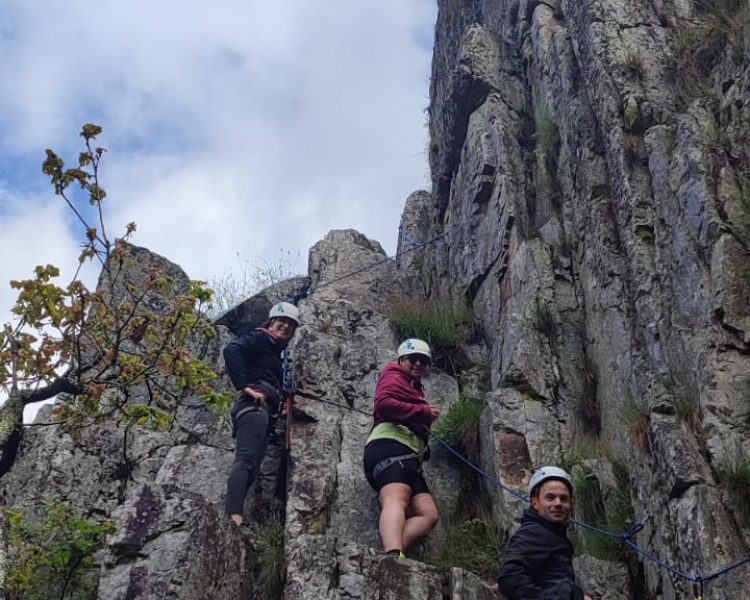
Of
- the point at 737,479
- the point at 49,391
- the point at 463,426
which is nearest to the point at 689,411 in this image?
the point at 737,479

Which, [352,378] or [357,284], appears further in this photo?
[357,284]

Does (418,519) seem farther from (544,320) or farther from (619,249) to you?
(619,249)

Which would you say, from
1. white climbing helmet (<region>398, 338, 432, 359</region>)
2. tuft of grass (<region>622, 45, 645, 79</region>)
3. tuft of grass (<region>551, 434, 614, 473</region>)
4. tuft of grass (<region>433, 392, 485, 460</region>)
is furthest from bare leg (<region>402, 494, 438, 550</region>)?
tuft of grass (<region>622, 45, 645, 79</region>)

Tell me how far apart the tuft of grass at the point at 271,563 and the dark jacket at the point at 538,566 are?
Answer: 8.87 ft

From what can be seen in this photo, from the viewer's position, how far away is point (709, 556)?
6859mm

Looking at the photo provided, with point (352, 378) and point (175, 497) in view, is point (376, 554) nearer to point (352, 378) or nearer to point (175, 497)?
point (175, 497)

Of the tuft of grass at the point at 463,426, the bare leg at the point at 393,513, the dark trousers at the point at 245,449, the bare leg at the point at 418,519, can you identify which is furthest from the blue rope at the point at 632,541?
the dark trousers at the point at 245,449

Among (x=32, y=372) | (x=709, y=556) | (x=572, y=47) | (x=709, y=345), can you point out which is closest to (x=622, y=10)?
(x=572, y=47)

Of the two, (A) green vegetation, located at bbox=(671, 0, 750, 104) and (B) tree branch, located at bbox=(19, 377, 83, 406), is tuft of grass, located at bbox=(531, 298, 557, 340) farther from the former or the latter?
(B) tree branch, located at bbox=(19, 377, 83, 406)

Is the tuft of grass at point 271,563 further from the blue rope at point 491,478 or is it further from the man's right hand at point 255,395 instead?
the blue rope at point 491,478

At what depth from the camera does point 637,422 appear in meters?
8.44

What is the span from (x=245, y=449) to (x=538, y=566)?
399 centimetres

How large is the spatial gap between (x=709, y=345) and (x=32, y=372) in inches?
247

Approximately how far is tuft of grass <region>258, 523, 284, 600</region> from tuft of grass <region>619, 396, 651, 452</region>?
3708 millimetres
